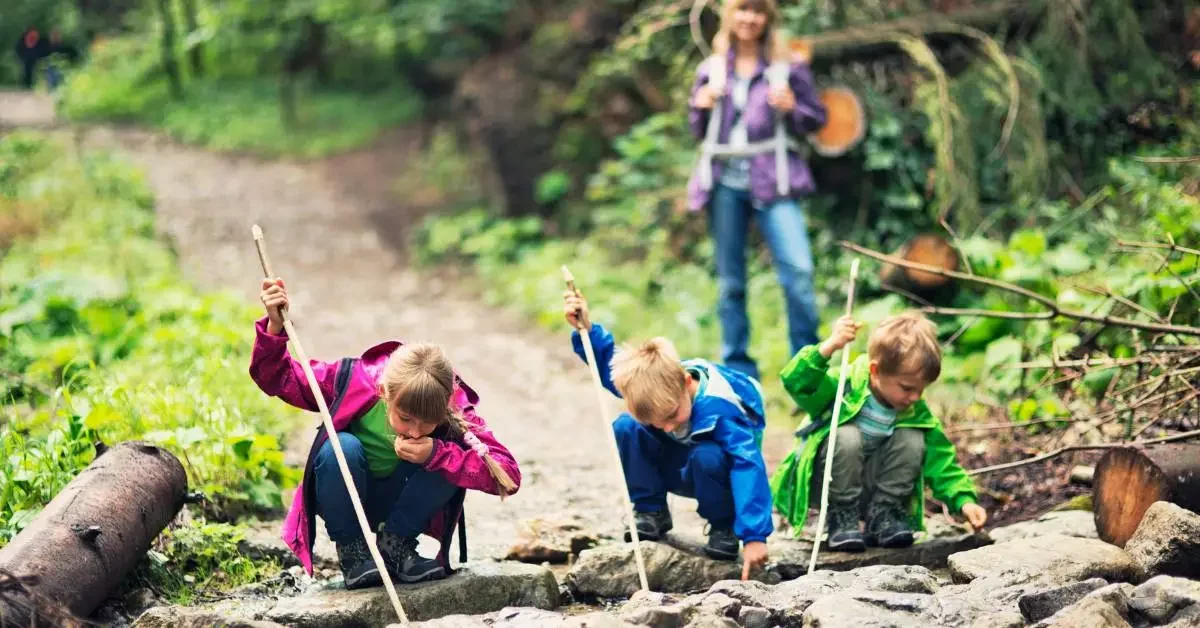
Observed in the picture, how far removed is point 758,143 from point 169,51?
15488 millimetres

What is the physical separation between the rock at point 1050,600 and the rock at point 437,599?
4.97 feet

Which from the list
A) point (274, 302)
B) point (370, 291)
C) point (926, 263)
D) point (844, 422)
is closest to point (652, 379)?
point (844, 422)

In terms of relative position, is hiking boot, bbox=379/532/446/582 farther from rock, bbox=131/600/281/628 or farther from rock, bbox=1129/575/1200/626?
rock, bbox=1129/575/1200/626

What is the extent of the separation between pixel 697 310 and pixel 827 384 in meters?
3.93

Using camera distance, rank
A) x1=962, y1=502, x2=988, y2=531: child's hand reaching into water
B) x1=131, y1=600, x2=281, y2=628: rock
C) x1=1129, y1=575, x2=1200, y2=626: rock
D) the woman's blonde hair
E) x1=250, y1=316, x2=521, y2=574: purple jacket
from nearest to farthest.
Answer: x1=1129, y1=575, x2=1200, y2=626: rock
x1=131, y1=600, x2=281, y2=628: rock
x1=250, y1=316, x2=521, y2=574: purple jacket
x1=962, y1=502, x2=988, y2=531: child's hand reaching into water
the woman's blonde hair

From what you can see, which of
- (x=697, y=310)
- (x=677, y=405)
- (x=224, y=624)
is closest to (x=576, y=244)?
(x=697, y=310)

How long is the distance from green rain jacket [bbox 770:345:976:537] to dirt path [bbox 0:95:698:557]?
839 mm

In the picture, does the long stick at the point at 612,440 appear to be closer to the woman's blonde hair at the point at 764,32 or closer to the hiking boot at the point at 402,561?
the hiking boot at the point at 402,561

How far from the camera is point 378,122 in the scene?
1734 cm

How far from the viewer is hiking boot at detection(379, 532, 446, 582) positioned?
3984mm

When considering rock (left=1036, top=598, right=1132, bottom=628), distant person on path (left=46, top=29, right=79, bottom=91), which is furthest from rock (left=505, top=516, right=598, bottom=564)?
distant person on path (left=46, top=29, right=79, bottom=91)

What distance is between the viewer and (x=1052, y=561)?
3.94m

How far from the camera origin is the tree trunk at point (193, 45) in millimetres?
18781

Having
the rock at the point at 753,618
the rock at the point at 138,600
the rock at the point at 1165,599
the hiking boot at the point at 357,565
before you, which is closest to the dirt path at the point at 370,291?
the hiking boot at the point at 357,565
